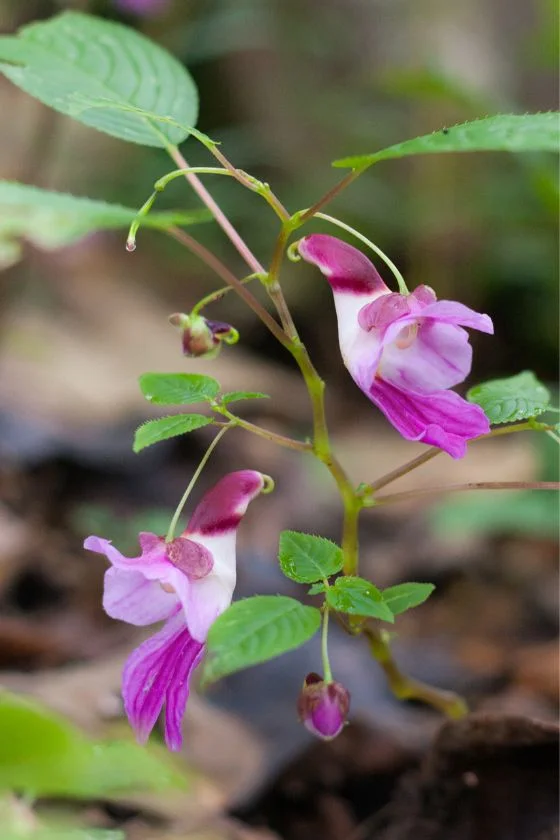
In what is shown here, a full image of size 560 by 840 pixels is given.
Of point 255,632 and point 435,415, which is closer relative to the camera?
point 255,632

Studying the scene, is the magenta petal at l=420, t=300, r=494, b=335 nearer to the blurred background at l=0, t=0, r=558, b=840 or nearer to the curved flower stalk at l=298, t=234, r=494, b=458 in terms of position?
the curved flower stalk at l=298, t=234, r=494, b=458

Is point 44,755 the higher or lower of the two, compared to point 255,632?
higher

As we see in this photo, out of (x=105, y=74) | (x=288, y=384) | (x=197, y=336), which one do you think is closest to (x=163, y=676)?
(x=197, y=336)

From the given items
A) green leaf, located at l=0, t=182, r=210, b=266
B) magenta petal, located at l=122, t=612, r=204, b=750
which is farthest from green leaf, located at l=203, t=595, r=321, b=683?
green leaf, located at l=0, t=182, r=210, b=266

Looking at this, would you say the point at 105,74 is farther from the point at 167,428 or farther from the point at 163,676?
the point at 163,676

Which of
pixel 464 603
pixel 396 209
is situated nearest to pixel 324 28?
pixel 396 209

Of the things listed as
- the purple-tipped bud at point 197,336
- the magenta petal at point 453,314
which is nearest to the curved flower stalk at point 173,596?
the purple-tipped bud at point 197,336
